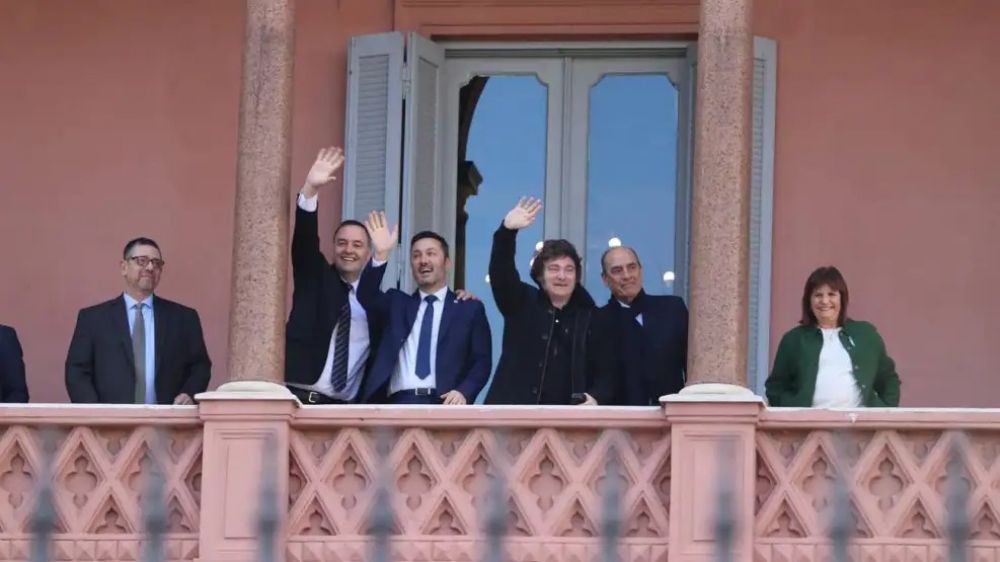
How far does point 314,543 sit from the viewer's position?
432 inches

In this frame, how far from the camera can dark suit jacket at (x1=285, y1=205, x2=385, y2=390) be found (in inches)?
451

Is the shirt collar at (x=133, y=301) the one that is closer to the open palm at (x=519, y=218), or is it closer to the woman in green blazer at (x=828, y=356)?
the open palm at (x=519, y=218)

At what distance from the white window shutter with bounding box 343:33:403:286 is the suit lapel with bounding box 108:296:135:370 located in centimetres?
198

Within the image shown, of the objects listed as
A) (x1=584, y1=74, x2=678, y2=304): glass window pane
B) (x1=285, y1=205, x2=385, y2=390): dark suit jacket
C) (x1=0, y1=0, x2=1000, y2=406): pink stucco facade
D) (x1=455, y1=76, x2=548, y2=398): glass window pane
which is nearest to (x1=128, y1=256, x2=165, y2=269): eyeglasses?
(x1=285, y1=205, x2=385, y2=390): dark suit jacket

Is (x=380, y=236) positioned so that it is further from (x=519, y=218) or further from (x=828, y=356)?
(x=828, y=356)

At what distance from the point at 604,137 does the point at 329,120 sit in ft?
5.10

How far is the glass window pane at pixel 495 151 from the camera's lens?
1407cm

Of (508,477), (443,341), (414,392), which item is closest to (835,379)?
(508,477)

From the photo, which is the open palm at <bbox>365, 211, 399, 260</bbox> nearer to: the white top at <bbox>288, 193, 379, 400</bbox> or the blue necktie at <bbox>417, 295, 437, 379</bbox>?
the white top at <bbox>288, 193, 379, 400</bbox>

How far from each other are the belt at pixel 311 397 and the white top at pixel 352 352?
16 mm

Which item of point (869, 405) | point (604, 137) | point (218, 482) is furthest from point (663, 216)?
point (218, 482)

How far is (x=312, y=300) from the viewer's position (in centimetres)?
1147

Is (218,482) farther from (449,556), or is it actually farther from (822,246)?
(822,246)

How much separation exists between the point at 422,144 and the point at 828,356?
3.43 meters
